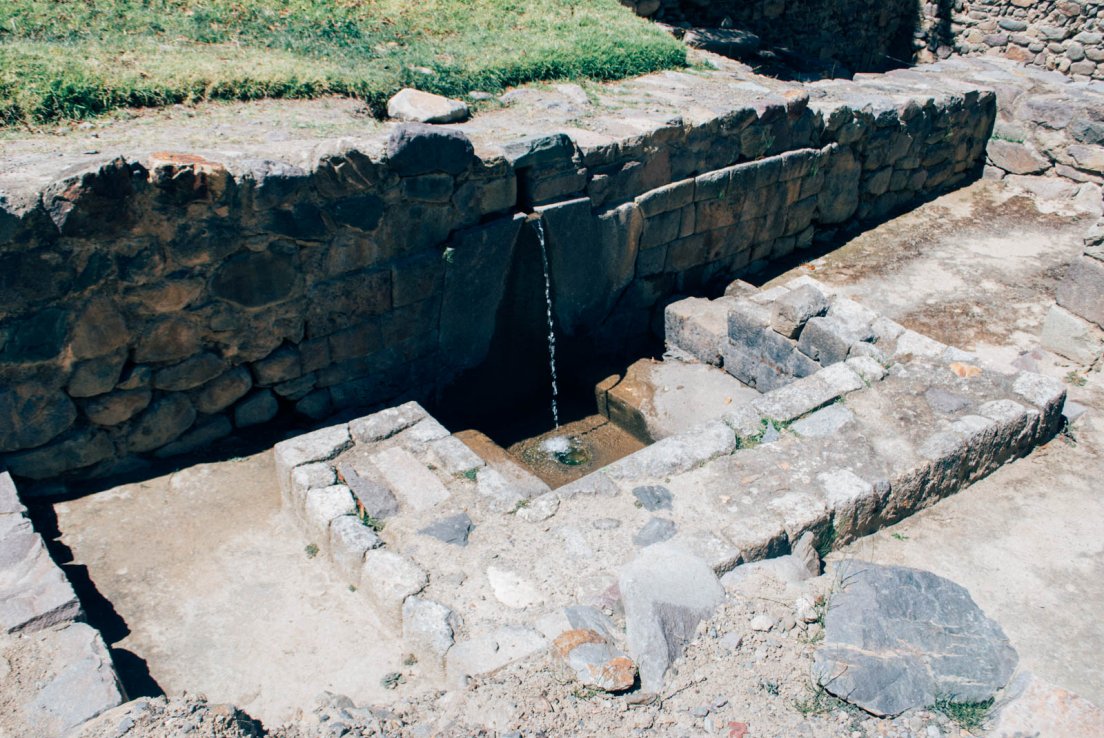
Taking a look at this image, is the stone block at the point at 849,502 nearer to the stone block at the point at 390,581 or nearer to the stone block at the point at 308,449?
the stone block at the point at 390,581

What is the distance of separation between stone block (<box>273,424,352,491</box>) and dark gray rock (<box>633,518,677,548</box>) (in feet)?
5.28

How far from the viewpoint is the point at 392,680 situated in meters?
3.71

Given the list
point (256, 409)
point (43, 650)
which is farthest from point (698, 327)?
point (43, 650)

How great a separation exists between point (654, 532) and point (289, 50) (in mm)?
A: 4540

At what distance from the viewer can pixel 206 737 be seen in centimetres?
289

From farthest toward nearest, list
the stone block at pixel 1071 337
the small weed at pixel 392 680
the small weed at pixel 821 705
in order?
the stone block at pixel 1071 337
the small weed at pixel 392 680
the small weed at pixel 821 705

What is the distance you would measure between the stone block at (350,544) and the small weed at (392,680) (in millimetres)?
525

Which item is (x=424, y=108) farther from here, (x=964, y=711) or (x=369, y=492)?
(x=964, y=711)

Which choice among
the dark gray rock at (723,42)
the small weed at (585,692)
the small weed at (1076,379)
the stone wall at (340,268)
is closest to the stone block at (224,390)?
the stone wall at (340,268)

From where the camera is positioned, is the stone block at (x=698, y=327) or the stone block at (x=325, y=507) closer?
the stone block at (x=325, y=507)

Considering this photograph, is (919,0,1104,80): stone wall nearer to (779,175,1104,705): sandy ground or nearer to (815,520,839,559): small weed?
(779,175,1104,705): sandy ground

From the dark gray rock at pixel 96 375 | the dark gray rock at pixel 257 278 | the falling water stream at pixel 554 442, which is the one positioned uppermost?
the dark gray rock at pixel 257 278

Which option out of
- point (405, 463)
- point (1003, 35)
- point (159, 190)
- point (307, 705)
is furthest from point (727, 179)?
point (1003, 35)

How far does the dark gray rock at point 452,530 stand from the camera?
4.12m
